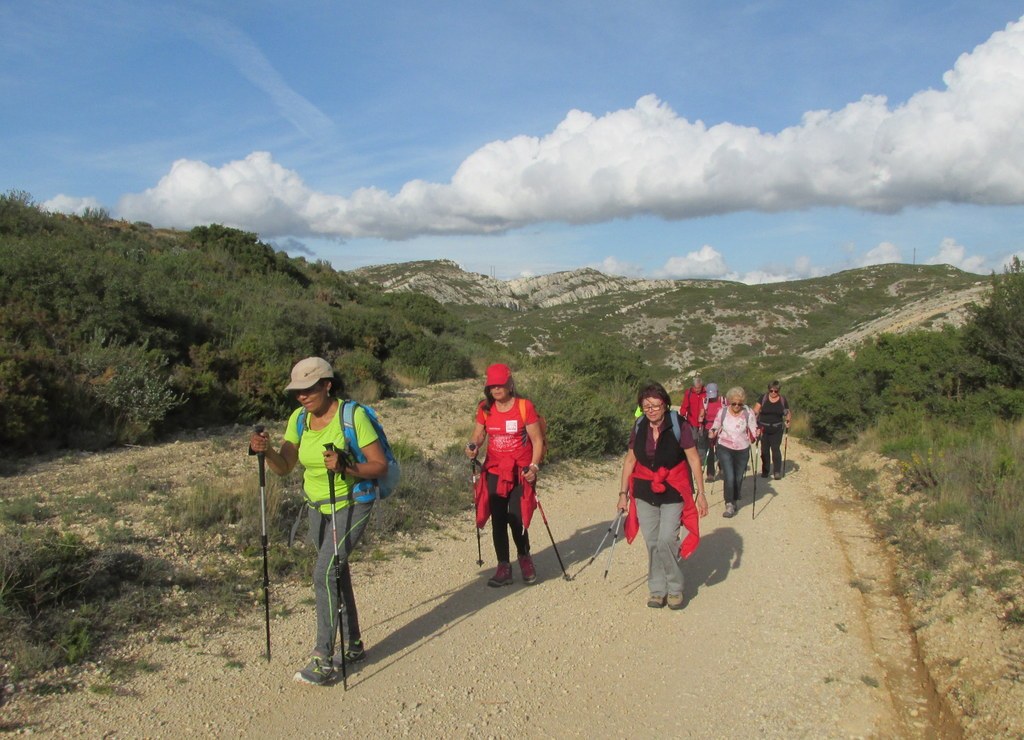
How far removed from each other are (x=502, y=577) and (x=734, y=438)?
15.8ft

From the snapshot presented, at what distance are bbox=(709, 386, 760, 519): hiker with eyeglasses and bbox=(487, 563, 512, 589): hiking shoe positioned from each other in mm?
4430

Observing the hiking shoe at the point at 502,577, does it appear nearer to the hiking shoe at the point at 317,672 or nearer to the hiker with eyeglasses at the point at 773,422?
the hiking shoe at the point at 317,672

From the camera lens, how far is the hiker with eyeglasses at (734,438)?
9.72 m

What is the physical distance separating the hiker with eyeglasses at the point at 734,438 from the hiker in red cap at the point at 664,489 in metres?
3.98

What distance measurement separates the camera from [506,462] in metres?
6.11

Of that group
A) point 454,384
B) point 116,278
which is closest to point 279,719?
point 116,278

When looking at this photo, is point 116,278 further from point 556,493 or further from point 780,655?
point 780,655

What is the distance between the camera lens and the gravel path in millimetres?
4027

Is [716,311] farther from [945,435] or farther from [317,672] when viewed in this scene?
[317,672]

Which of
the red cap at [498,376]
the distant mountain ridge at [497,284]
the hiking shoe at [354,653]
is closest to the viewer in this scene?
the hiking shoe at [354,653]

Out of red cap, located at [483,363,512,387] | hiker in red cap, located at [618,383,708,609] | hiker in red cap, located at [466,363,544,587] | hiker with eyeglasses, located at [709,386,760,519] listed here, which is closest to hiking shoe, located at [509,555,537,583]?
hiker in red cap, located at [466,363,544,587]

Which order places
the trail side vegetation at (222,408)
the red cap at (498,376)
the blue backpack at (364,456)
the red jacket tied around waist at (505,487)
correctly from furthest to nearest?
the red jacket tied around waist at (505,487) < the red cap at (498,376) < the trail side vegetation at (222,408) < the blue backpack at (364,456)

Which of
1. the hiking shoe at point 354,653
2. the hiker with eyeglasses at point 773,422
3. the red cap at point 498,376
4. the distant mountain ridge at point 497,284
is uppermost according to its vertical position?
the distant mountain ridge at point 497,284

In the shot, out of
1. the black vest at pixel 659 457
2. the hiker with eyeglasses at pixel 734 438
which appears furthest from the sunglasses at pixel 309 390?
the hiker with eyeglasses at pixel 734 438
